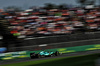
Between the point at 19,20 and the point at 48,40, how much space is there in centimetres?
229

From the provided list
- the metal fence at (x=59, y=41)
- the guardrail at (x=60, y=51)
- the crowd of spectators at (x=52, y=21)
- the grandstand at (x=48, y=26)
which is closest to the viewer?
the guardrail at (x=60, y=51)

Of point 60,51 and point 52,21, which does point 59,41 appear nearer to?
point 60,51

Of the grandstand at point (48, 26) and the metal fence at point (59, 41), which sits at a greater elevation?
the grandstand at point (48, 26)

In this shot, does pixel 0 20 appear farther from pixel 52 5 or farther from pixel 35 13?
pixel 52 5

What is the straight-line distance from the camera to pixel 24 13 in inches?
456

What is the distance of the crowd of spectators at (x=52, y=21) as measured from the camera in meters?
10.9

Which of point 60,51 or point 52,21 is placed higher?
point 52,21

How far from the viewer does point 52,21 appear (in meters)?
11.5

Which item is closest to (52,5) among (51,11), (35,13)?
(51,11)

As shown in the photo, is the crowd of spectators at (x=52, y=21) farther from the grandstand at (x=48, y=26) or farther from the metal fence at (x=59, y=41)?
the metal fence at (x=59, y=41)

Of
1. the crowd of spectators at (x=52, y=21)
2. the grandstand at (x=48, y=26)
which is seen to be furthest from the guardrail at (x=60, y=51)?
the crowd of spectators at (x=52, y=21)

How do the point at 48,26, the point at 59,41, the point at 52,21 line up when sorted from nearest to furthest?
the point at 59,41
the point at 48,26
the point at 52,21

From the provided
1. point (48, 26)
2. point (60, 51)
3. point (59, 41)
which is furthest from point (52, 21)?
point (60, 51)

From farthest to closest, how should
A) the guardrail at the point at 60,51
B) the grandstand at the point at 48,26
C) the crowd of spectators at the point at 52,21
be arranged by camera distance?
the crowd of spectators at the point at 52,21 → the grandstand at the point at 48,26 → the guardrail at the point at 60,51
